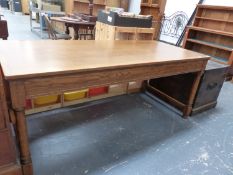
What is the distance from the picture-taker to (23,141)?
104 centimetres

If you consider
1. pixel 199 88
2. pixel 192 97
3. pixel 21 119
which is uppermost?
pixel 21 119

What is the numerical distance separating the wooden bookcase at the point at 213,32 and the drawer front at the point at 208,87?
159cm

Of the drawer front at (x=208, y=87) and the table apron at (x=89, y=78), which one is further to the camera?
the drawer front at (x=208, y=87)

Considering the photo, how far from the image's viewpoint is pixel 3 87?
0.92 metres

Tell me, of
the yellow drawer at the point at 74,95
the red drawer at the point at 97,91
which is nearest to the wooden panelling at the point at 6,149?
the yellow drawer at the point at 74,95

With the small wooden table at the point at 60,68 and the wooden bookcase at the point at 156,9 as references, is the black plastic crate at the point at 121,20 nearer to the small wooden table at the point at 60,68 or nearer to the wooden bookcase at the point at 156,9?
the small wooden table at the point at 60,68

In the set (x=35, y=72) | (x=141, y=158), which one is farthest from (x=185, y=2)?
(x=35, y=72)

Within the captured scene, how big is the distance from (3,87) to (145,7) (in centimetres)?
527

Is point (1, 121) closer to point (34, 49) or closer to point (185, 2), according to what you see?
point (34, 49)

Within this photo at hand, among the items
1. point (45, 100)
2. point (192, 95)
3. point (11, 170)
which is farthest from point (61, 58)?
point (192, 95)

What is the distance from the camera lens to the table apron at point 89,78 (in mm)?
932

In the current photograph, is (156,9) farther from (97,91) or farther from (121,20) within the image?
(97,91)

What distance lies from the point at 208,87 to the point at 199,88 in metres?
0.16

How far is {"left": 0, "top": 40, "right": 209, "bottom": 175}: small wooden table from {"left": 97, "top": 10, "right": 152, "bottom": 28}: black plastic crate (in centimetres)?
93
